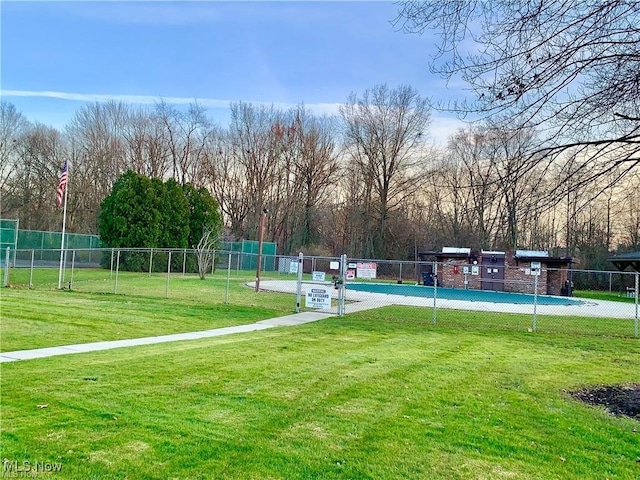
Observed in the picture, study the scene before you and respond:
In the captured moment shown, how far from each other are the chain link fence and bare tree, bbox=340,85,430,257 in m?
4.99

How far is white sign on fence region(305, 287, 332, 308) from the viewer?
49.5ft

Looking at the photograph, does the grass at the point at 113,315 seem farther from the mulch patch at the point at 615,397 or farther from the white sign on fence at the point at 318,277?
the mulch patch at the point at 615,397

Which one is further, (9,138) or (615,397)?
(9,138)

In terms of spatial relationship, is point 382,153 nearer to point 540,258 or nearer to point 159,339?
point 540,258

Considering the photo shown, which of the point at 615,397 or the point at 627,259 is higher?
the point at 627,259

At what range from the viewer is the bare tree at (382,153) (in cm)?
4209

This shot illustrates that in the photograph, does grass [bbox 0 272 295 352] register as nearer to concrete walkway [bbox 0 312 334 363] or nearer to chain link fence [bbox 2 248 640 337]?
concrete walkway [bbox 0 312 334 363]

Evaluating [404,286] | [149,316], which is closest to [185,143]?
[404,286]

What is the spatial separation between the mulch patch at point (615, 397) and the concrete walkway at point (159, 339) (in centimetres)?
679

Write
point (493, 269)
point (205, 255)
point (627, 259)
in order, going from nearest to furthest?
point (627, 259), point (493, 269), point (205, 255)

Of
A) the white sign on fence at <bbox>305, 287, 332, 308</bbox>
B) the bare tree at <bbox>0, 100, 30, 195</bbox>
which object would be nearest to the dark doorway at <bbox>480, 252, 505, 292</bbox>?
the white sign on fence at <bbox>305, 287, 332, 308</bbox>

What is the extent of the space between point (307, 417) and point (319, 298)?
34.5 feet

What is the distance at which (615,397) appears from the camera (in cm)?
614

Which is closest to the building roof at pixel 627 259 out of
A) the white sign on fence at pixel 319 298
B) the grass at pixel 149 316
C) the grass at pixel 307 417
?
the grass at pixel 149 316
